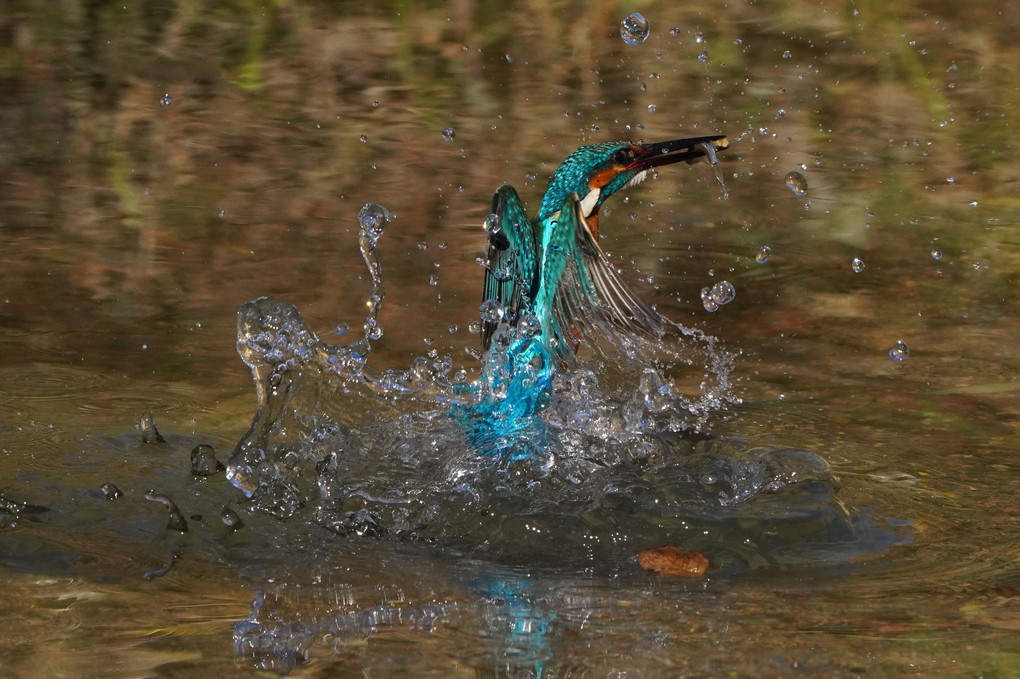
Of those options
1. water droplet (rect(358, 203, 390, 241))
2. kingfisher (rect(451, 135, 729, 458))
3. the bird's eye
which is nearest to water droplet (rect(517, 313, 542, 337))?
kingfisher (rect(451, 135, 729, 458))

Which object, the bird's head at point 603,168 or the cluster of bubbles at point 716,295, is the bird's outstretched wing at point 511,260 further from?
the cluster of bubbles at point 716,295

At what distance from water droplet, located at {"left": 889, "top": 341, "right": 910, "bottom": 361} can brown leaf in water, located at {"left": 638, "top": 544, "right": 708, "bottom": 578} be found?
167 cm

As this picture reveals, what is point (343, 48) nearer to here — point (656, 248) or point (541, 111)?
point (541, 111)

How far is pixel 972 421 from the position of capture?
3.68 m

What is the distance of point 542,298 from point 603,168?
1.41 ft

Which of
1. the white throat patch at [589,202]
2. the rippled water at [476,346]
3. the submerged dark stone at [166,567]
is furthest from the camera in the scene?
the white throat patch at [589,202]

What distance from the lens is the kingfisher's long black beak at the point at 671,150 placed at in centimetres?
366

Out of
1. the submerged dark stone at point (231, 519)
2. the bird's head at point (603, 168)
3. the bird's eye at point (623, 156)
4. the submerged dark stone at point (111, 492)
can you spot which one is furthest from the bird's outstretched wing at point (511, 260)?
the submerged dark stone at point (111, 492)

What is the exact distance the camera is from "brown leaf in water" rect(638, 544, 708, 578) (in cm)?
269

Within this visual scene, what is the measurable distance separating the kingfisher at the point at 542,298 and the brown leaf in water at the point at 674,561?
54 cm

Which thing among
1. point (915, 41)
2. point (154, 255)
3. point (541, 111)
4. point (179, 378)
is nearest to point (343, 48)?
point (541, 111)

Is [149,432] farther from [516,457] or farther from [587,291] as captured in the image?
[587,291]

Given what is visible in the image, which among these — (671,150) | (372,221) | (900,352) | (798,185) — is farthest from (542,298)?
(798,185)

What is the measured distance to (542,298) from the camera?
11.3 ft
